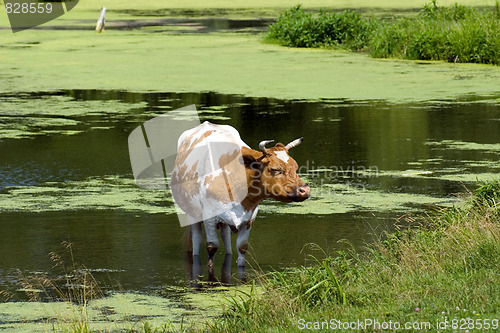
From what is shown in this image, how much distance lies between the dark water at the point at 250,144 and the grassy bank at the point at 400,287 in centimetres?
53

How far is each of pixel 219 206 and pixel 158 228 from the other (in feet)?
4.83

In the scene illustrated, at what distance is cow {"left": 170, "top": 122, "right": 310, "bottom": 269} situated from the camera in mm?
6246

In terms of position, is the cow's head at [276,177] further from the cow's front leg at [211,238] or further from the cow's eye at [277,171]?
the cow's front leg at [211,238]

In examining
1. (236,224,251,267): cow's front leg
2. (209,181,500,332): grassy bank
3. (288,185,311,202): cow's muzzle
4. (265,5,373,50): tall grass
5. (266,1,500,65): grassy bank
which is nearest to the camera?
(209,181,500,332): grassy bank

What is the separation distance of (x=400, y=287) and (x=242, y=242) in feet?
4.41

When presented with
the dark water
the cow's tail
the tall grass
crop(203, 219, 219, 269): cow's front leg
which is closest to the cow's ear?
crop(203, 219, 219, 269): cow's front leg

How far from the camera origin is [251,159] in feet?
21.0

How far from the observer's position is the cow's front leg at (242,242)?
644 cm

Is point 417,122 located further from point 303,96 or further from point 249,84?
point 249,84

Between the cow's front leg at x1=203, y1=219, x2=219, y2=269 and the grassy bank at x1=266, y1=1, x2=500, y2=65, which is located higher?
the cow's front leg at x1=203, y1=219, x2=219, y2=269

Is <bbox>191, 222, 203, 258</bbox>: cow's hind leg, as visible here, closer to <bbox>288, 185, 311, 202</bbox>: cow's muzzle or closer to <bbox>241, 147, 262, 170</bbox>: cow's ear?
<bbox>241, 147, 262, 170</bbox>: cow's ear

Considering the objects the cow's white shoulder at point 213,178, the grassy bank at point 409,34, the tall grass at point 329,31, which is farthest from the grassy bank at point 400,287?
the tall grass at point 329,31

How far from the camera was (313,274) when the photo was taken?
5.83m

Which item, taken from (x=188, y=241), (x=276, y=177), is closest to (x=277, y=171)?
(x=276, y=177)
